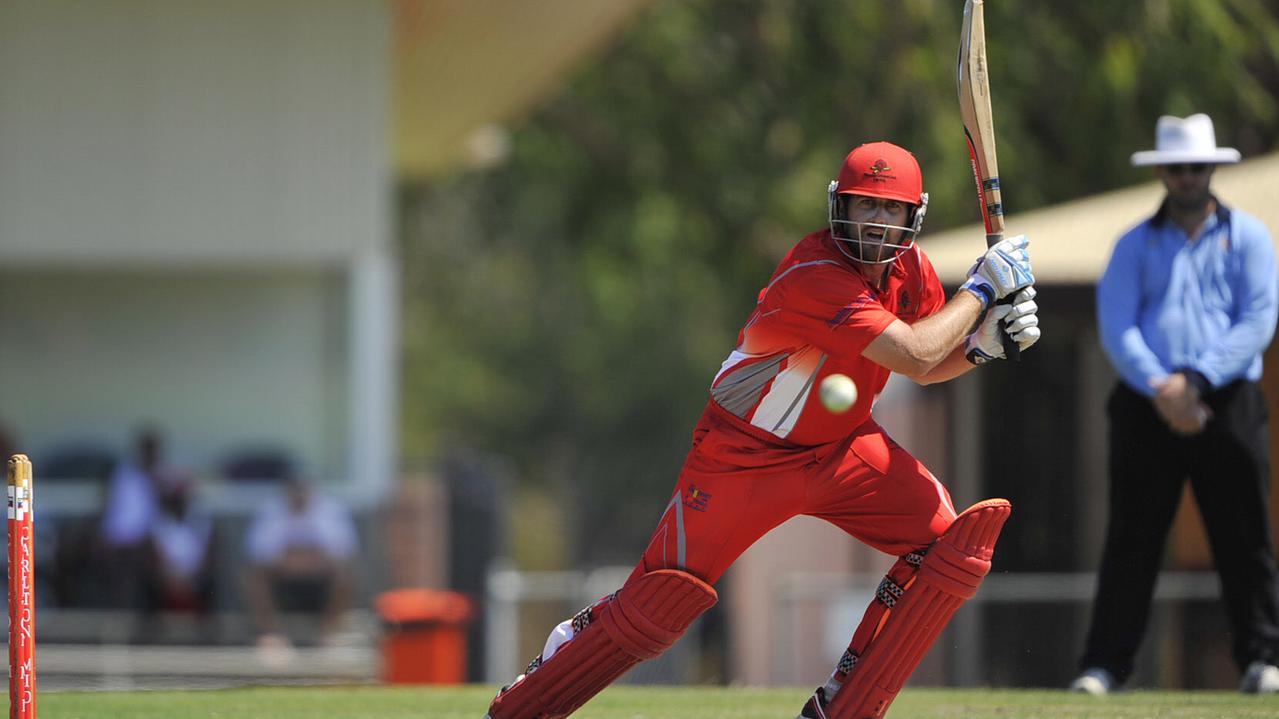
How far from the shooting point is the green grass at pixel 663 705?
22.4 feet

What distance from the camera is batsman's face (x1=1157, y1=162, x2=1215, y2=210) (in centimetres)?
755

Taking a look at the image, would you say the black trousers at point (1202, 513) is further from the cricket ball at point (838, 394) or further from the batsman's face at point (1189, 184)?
the cricket ball at point (838, 394)

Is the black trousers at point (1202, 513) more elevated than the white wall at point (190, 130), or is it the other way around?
the white wall at point (190, 130)

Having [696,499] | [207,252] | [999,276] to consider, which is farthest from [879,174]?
[207,252]

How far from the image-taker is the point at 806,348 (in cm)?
583

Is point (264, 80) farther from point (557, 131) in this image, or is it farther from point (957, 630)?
point (557, 131)

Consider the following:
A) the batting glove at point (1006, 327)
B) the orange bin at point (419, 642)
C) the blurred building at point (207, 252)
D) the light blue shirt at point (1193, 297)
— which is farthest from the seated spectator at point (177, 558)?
the batting glove at point (1006, 327)

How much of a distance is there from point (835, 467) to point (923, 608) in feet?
1.59

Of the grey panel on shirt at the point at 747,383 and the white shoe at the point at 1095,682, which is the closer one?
the grey panel on shirt at the point at 747,383

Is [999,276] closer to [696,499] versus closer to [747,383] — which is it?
[747,383]

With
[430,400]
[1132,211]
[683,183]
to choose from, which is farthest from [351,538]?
[430,400]

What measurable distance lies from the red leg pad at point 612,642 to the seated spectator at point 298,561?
906 cm

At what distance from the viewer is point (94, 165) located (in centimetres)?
1523

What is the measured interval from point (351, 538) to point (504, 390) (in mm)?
30568
